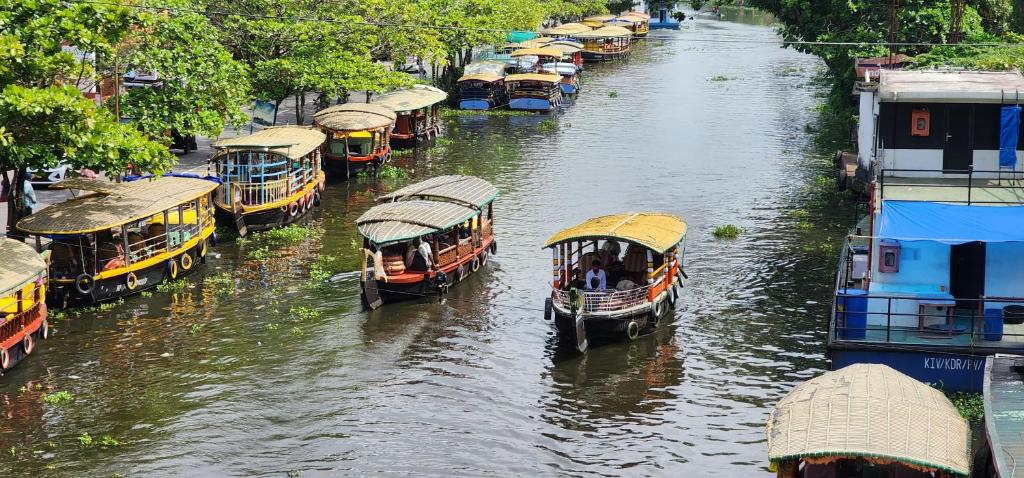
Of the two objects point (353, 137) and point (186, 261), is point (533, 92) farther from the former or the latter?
point (186, 261)

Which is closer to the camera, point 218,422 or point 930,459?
point 930,459

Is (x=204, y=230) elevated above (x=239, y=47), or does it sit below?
below

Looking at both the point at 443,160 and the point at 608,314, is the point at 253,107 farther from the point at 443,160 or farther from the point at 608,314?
the point at 608,314

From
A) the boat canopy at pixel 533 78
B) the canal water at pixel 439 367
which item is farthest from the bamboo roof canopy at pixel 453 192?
the boat canopy at pixel 533 78

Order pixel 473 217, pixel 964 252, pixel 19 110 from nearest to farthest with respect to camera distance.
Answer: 1. pixel 964 252
2. pixel 19 110
3. pixel 473 217

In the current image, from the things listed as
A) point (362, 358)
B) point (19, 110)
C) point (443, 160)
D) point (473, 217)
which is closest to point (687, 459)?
point (362, 358)

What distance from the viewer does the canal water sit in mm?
24156

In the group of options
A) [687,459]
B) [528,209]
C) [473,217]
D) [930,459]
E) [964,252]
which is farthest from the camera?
[528,209]

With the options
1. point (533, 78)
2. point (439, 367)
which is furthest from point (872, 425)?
point (533, 78)

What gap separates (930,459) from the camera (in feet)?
55.4

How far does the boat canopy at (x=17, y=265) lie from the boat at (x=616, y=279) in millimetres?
11801

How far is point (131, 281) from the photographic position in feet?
110

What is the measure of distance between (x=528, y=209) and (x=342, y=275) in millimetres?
10683

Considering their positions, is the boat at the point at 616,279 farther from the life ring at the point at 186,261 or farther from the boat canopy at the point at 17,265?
the boat canopy at the point at 17,265
